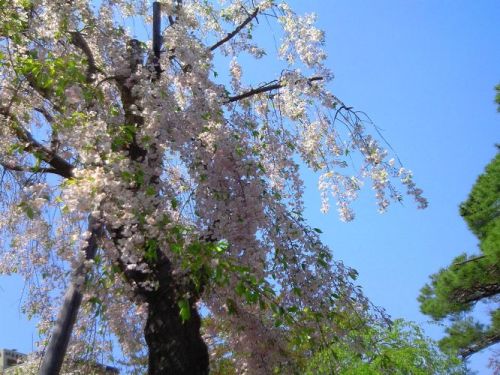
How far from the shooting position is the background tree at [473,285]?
39.0ft

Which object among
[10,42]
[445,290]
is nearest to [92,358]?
[10,42]

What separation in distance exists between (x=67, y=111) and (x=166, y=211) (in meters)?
1.45

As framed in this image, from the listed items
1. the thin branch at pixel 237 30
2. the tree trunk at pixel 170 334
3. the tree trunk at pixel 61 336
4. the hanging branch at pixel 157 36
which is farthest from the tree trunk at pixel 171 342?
the thin branch at pixel 237 30

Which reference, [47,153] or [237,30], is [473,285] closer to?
[237,30]

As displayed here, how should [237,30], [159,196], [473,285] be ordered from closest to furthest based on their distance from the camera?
[159,196], [237,30], [473,285]

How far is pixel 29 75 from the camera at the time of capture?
6.48m

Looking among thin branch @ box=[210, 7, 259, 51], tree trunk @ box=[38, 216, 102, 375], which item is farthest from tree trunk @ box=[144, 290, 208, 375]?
thin branch @ box=[210, 7, 259, 51]

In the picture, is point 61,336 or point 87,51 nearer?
point 61,336

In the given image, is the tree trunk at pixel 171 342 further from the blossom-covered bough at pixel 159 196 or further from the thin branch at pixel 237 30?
the thin branch at pixel 237 30

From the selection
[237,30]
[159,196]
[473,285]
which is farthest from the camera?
[473,285]

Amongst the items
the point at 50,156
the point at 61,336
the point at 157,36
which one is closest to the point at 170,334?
the point at 61,336

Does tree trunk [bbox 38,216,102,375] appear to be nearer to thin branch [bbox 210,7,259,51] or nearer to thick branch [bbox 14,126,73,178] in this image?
thick branch [bbox 14,126,73,178]

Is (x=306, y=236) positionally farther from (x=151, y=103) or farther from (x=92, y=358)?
(x=92, y=358)

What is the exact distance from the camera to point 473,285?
12070 millimetres
